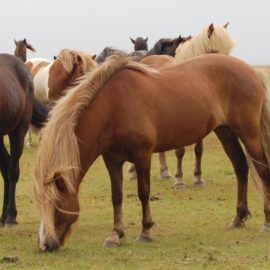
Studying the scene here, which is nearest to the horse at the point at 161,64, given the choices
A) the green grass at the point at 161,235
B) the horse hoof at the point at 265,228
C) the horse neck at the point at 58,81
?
the green grass at the point at 161,235

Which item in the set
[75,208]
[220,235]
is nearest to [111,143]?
[75,208]

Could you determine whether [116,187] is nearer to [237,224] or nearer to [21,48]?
[237,224]

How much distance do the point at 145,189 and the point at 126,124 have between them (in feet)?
2.24

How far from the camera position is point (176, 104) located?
21.4 feet

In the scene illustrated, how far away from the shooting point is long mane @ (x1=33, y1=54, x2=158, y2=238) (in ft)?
18.1

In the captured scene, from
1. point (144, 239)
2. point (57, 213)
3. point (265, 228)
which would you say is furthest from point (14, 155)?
point (265, 228)

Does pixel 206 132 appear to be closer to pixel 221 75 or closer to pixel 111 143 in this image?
pixel 221 75

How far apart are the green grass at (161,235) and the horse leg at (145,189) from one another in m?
0.13

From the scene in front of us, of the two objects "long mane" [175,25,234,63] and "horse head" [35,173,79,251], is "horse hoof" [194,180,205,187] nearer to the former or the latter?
"long mane" [175,25,234,63]

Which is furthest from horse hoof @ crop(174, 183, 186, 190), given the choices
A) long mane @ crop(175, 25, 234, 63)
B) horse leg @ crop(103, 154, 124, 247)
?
horse leg @ crop(103, 154, 124, 247)

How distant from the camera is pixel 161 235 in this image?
683cm

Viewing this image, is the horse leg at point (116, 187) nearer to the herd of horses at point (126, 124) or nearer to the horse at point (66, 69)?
the herd of horses at point (126, 124)

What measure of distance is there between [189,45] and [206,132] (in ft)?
10.8

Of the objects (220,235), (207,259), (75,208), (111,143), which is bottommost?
(220,235)
